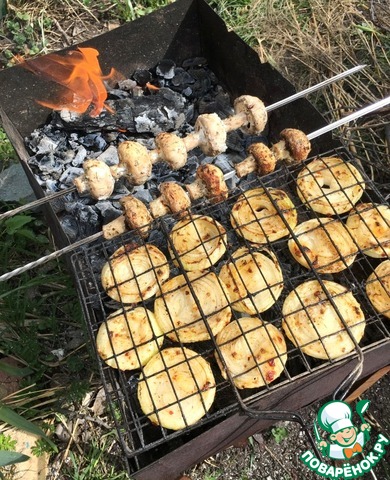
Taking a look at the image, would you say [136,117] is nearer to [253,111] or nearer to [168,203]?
[253,111]

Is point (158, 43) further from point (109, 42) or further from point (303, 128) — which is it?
point (303, 128)

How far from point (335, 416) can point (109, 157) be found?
2394 mm

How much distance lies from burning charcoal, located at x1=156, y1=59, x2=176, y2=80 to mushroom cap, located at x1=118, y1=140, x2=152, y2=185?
1.74 m

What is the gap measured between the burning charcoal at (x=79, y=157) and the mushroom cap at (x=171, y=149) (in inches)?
46.0

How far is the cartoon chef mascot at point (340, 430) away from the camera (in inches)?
67.1

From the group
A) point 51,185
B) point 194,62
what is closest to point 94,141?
point 51,185

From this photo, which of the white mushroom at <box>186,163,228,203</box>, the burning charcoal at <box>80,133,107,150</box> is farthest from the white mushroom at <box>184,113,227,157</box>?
the burning charcoal at <box>80,133,107,150</box>

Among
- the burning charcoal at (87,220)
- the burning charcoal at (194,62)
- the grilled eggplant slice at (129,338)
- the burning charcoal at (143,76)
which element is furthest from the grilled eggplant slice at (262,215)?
the burning charcoal at (194,62)

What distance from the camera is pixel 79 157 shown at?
11.4 feet

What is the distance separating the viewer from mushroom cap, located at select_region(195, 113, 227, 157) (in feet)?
8.15

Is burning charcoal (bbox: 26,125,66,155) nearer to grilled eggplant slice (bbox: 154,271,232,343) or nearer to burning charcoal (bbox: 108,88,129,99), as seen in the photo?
burning charcoal (bbox: 108,88,129,99)

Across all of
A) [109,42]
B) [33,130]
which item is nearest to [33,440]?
[33,130]

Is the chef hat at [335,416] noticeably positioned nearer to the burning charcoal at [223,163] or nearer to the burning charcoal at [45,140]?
the burning charcoal at [223,163]

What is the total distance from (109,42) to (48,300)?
6.67ft
